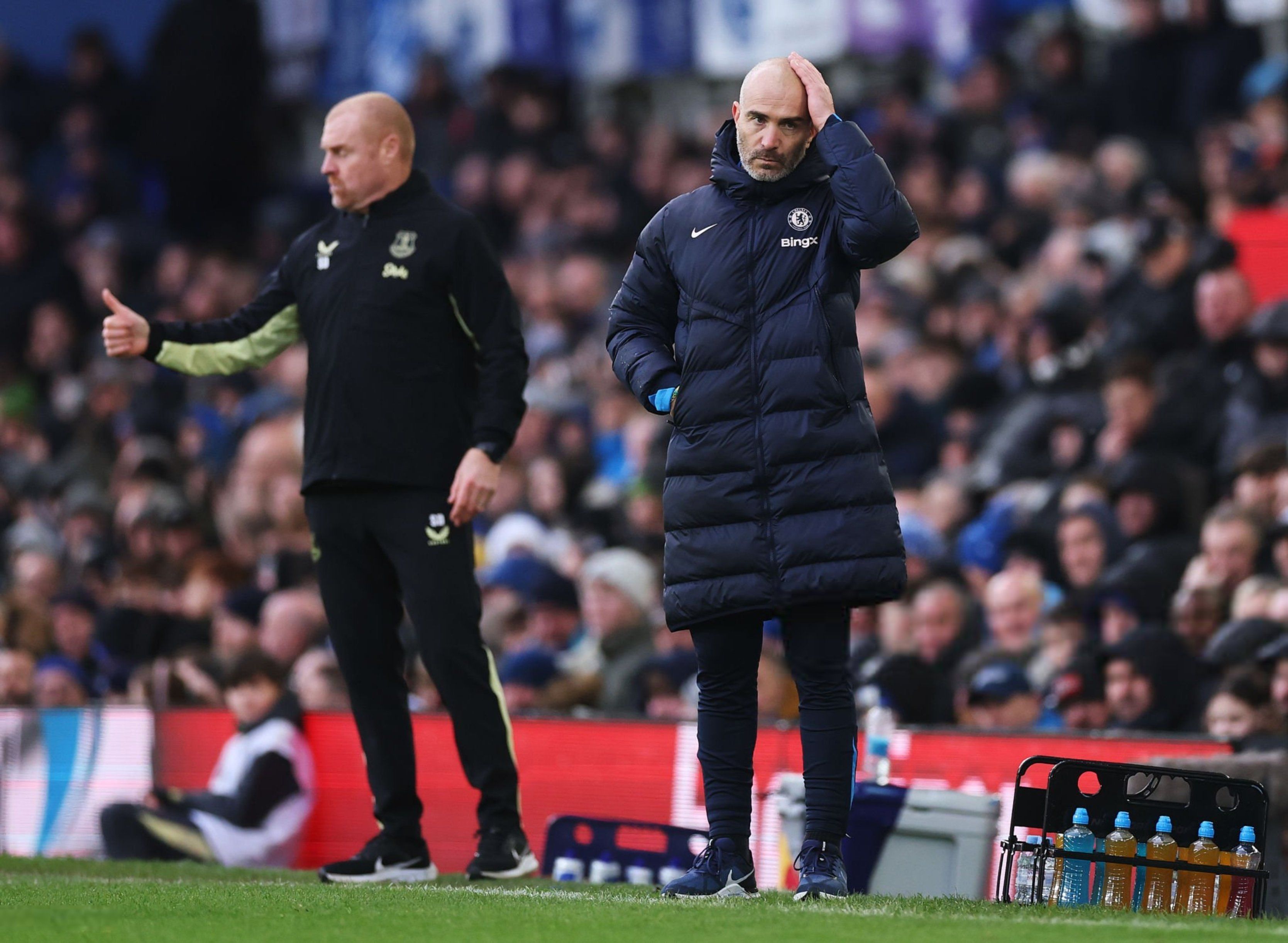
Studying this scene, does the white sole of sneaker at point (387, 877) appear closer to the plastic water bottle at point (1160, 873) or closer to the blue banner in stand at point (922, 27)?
the plastic water bottle at point (1160, 873)

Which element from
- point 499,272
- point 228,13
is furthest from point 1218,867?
point 228,13

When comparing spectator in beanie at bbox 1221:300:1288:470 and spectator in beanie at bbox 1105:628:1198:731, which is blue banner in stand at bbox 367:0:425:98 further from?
spectator in beanie at bbox 1105:628:1198:731

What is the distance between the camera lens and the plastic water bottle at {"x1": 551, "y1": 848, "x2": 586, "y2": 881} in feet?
23.1

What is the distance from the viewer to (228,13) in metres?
19.0

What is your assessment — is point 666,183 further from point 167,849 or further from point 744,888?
point 744,888

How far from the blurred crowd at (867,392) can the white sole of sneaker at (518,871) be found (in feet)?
7.66

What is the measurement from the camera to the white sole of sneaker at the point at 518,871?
20.4 feet

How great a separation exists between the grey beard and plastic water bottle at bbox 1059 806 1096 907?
1.79m

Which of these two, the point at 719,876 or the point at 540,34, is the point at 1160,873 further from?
the point at 540,34

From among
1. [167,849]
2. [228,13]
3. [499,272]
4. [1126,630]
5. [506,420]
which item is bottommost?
[167,849]

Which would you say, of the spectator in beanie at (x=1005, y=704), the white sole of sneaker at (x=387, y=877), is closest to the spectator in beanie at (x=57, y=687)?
the spectator in beanie at (x=1005, y=704)

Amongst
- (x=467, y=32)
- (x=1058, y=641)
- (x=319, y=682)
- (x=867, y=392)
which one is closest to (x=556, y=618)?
(x=319, y=682)

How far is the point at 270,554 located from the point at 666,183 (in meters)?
5.47

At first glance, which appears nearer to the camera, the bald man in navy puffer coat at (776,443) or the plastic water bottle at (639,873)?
the bald man in navy puffer coat at (776,443)
